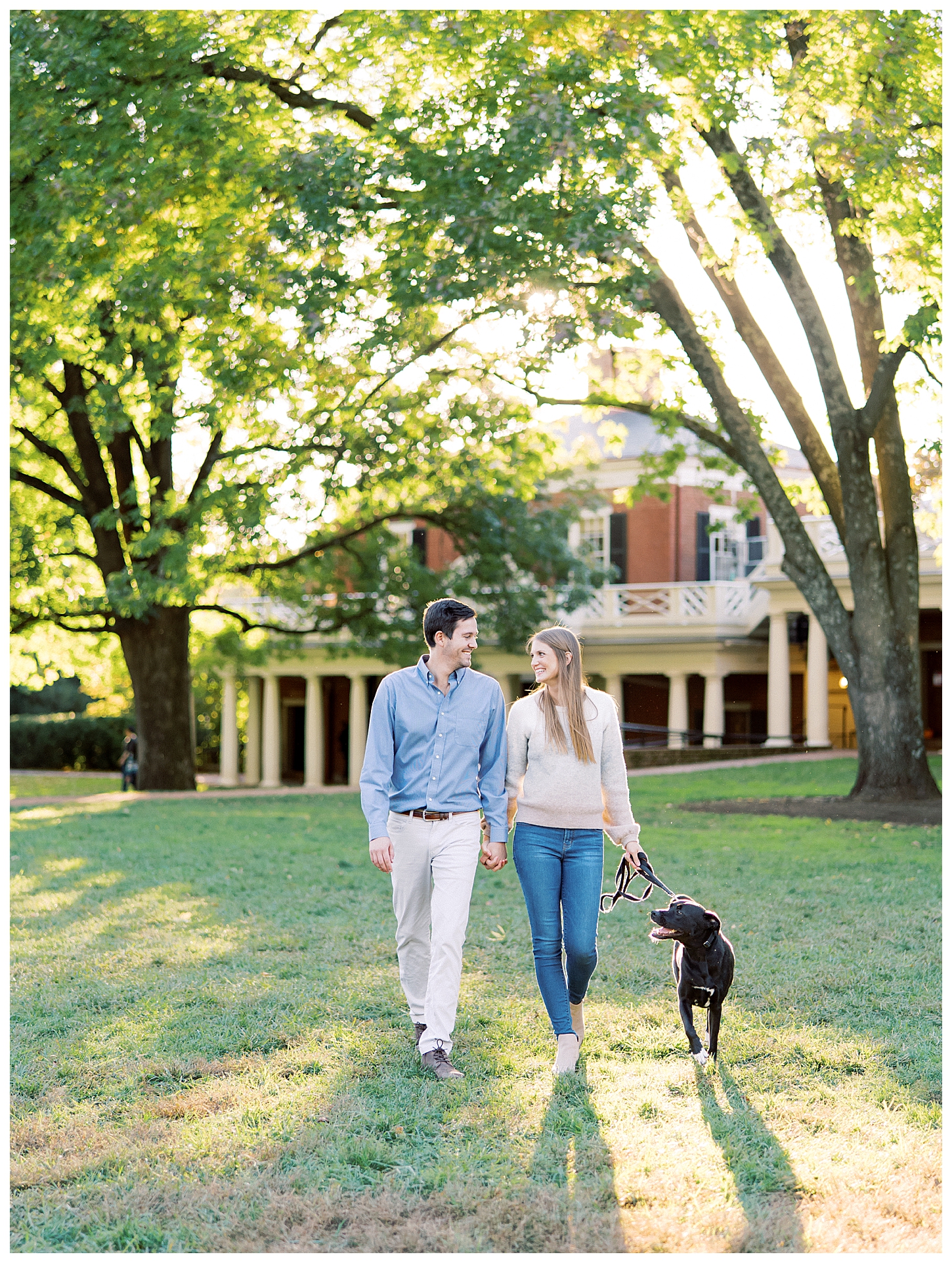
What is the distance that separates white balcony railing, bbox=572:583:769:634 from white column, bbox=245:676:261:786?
11417mm

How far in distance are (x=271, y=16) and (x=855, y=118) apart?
627 cm

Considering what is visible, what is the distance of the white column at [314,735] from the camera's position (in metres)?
35.6

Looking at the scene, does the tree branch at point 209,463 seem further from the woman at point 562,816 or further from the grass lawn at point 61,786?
the woman at point 562,816

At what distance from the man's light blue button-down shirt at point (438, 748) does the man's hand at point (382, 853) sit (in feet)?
0.49

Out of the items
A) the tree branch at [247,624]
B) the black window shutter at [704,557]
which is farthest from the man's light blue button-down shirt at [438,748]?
the black window shutter at [704,557]

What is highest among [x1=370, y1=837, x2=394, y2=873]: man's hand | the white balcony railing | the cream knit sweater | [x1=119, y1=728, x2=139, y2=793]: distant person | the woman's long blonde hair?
the white balcony railing

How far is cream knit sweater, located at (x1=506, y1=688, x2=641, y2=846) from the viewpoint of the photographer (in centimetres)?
548

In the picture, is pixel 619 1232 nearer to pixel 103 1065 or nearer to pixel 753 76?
pixel 103 1065

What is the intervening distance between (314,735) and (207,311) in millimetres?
23376

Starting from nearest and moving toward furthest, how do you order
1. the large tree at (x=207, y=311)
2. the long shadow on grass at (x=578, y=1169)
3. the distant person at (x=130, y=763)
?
the long shadow on grass at (x=578, y=1169) → the large tree at (x=207, y=311) → the distant person at (x=130, y=763)

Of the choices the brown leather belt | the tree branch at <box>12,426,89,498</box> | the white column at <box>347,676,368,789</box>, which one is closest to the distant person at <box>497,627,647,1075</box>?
the brown leather belt

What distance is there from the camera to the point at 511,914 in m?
9.55

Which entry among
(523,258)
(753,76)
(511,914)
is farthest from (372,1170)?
(753,76)

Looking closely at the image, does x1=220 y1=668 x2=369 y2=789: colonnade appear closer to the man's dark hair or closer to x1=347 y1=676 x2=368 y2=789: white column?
x1=347 y1=676 x2=368 y2=789: white column
